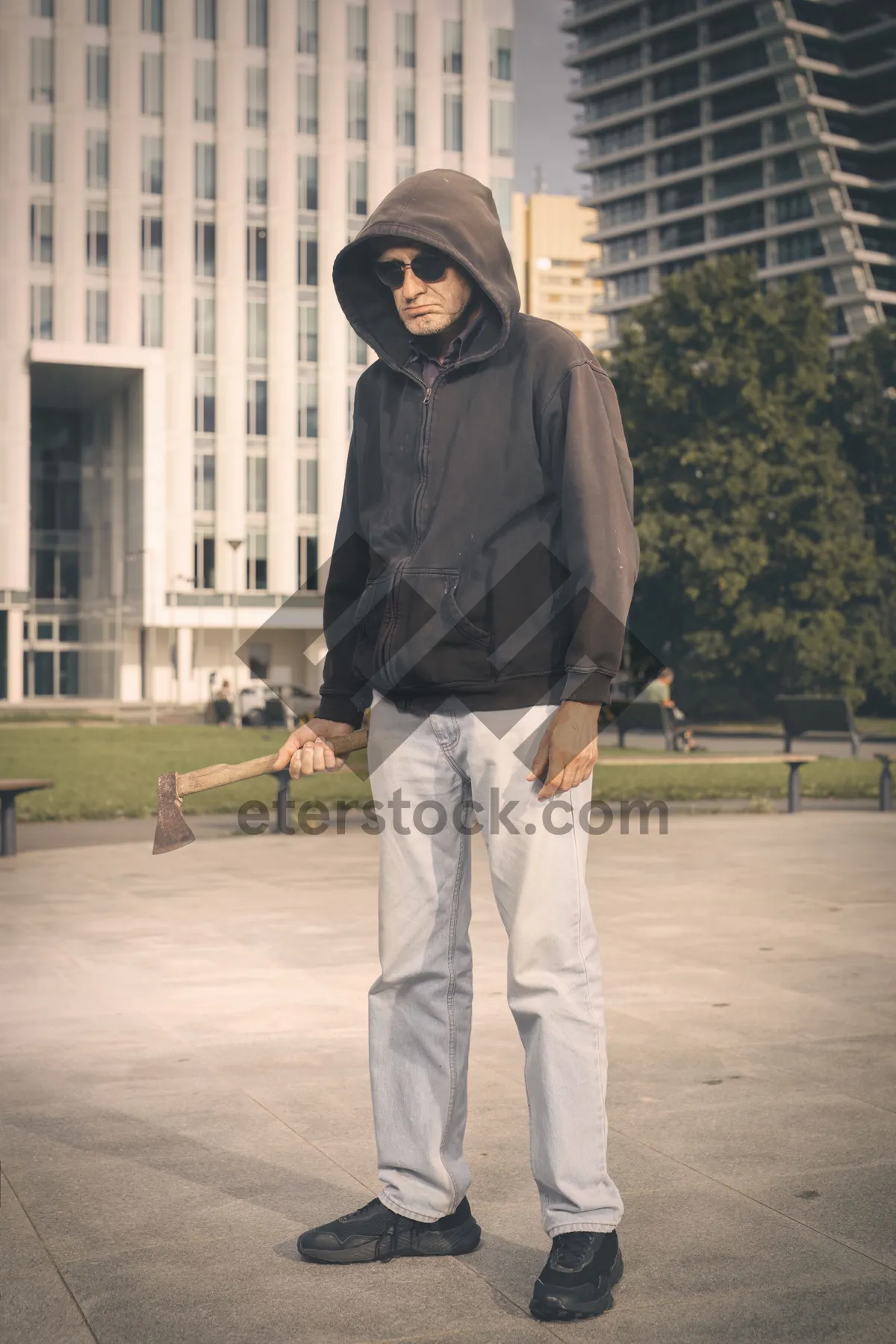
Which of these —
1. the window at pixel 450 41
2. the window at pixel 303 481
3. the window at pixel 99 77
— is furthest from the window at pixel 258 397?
the window at pixel 450 41

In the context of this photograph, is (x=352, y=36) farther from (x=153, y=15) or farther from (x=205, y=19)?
(x=153, y=15)

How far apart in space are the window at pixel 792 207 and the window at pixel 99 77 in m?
50.5

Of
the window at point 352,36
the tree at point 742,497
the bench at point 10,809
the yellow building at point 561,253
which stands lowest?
the bench at point 10,809

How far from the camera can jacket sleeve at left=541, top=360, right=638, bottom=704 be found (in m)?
3.10

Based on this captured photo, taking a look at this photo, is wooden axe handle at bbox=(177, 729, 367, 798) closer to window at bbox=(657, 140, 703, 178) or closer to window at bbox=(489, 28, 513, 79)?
window at bbox=(489, 28, 513, 79)

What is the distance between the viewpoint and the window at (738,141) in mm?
105375

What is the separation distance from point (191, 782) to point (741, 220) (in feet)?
357

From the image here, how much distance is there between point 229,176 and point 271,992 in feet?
220

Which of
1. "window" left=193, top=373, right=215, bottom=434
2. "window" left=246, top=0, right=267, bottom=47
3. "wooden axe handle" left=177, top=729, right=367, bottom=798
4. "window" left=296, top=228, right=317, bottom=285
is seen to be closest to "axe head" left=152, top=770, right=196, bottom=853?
"wooden axe handle" left=177, top=729, right=367, bottom=798

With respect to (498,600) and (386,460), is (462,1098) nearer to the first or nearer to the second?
(498,600)

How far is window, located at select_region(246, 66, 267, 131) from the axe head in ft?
229

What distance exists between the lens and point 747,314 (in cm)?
4400

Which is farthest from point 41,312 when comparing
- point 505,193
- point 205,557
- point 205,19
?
point 505,193

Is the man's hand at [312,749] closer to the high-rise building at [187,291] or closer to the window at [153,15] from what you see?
the high-rise building at [187,291]
